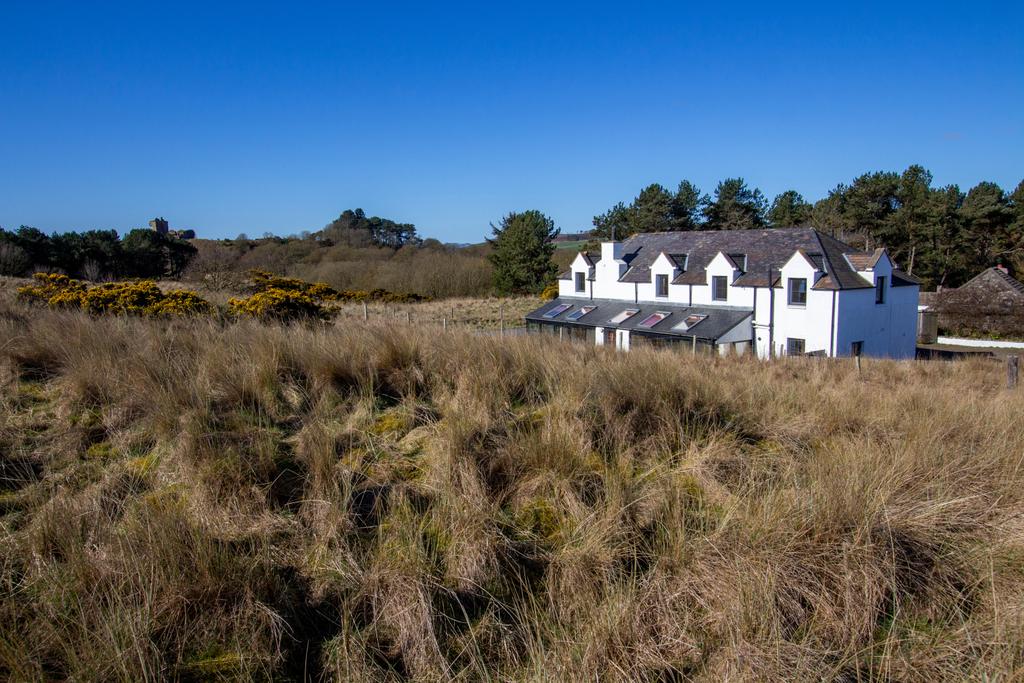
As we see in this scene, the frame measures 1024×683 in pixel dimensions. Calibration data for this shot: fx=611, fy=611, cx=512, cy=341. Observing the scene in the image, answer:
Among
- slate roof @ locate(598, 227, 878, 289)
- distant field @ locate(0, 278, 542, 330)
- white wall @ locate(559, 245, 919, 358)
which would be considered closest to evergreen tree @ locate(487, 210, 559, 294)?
distant field @ locate(0, 278, 542, 330)

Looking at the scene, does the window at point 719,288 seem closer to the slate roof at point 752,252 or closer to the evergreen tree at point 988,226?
the slate roof at point 752,252

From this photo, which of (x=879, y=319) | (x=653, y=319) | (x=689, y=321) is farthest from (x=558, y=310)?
(x=879, y=319)

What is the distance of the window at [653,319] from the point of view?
89.0ft

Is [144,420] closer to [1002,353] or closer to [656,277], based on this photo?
[656,277]

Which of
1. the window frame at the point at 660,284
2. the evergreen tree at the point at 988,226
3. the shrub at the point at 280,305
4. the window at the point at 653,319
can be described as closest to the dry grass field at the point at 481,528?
the shrub at the point at 280,305

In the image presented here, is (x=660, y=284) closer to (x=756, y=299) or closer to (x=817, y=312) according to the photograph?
(x=756, y=299)

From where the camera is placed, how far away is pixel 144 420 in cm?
399

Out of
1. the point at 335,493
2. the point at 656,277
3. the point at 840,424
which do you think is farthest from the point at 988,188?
the point at 335,493

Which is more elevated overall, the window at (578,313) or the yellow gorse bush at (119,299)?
the yellow gorse bush at (119,299)

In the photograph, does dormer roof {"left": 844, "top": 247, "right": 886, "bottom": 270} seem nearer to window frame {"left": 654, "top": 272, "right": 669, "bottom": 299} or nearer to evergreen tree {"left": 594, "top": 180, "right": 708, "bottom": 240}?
window frame {"left": 654, "top": 272, "right": 669, "bottom": 299}

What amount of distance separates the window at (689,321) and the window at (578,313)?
530 centimetres

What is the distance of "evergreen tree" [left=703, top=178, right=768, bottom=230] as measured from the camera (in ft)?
185

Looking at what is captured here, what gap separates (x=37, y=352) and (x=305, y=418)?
9.35ft

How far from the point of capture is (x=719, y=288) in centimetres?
2752
